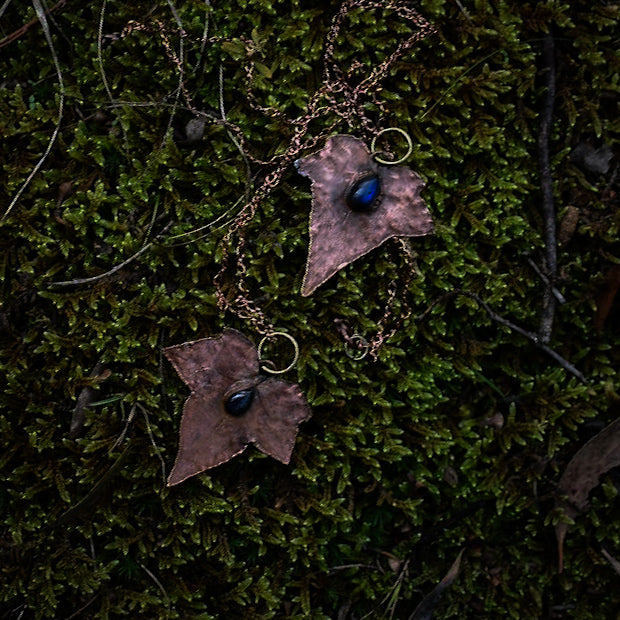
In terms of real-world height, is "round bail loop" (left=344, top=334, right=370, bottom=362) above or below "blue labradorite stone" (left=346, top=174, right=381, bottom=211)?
below

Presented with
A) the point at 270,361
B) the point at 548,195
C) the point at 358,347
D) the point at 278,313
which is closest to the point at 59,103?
the point at 278,313

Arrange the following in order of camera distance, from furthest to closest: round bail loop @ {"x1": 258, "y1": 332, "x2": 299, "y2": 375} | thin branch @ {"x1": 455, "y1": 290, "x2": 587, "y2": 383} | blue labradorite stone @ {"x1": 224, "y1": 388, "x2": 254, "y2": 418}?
thin branch @ {"x1": 455, "y1": 290, "x2": 587, "y2": 383} → round bail loop @ {"x1": 258, "y1": 332, "x2": 299, "y2": 375} → blue labradorite stone @ {"x1": 224, "y1": 388, "x2": 254, "y2": 418}

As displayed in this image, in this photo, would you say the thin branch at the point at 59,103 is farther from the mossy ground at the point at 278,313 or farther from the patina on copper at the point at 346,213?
the patina on copper at the point at 346,213

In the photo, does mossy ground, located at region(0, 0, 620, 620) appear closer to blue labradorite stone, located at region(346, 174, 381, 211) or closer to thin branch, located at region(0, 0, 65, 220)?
thin branch, located at region(0, 0, 65, 220)

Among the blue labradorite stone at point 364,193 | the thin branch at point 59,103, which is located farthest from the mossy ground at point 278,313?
the blue labradorite stone at point 364,193

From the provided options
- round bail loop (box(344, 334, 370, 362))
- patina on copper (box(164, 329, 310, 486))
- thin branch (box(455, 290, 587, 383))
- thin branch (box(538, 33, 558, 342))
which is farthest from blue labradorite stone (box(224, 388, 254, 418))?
thin branch (box(538, 33, 558, 342))

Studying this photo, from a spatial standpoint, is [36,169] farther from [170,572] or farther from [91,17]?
[170,572]

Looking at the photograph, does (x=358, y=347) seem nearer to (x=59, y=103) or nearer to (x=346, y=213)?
(x=346, y=213)
